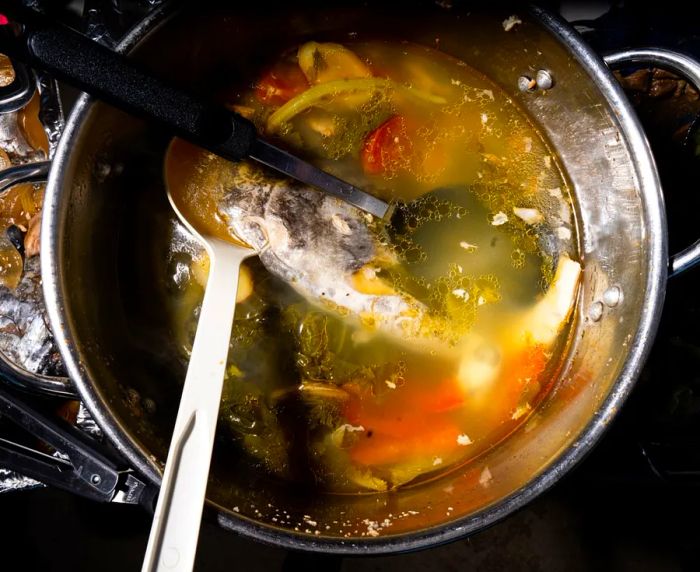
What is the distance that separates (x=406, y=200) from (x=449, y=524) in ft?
A: 2.86

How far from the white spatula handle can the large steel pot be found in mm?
98

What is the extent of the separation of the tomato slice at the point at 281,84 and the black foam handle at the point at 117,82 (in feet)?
1.32

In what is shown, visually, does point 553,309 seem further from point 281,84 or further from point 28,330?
point 28,330

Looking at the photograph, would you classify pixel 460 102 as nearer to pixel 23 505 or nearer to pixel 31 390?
pixel 31 390

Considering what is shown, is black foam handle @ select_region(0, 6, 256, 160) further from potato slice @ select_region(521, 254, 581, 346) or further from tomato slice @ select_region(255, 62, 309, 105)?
potato slice @ select_region(521, 254, 581, 346)

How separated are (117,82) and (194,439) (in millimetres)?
760

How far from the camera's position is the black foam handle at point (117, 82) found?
1086mm

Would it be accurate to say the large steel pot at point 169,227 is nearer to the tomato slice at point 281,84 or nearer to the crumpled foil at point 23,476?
the tomato slice at point 281,84

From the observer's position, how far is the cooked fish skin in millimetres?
1545

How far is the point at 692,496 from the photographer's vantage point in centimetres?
206

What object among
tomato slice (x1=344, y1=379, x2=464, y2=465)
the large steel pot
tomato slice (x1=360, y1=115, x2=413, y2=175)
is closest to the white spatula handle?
the large steel pot

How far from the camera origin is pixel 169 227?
5.13 feet

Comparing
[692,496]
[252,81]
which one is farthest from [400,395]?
[692,496]

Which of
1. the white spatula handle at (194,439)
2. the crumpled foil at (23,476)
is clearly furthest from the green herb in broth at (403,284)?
the crumpled foil at (23,476)
